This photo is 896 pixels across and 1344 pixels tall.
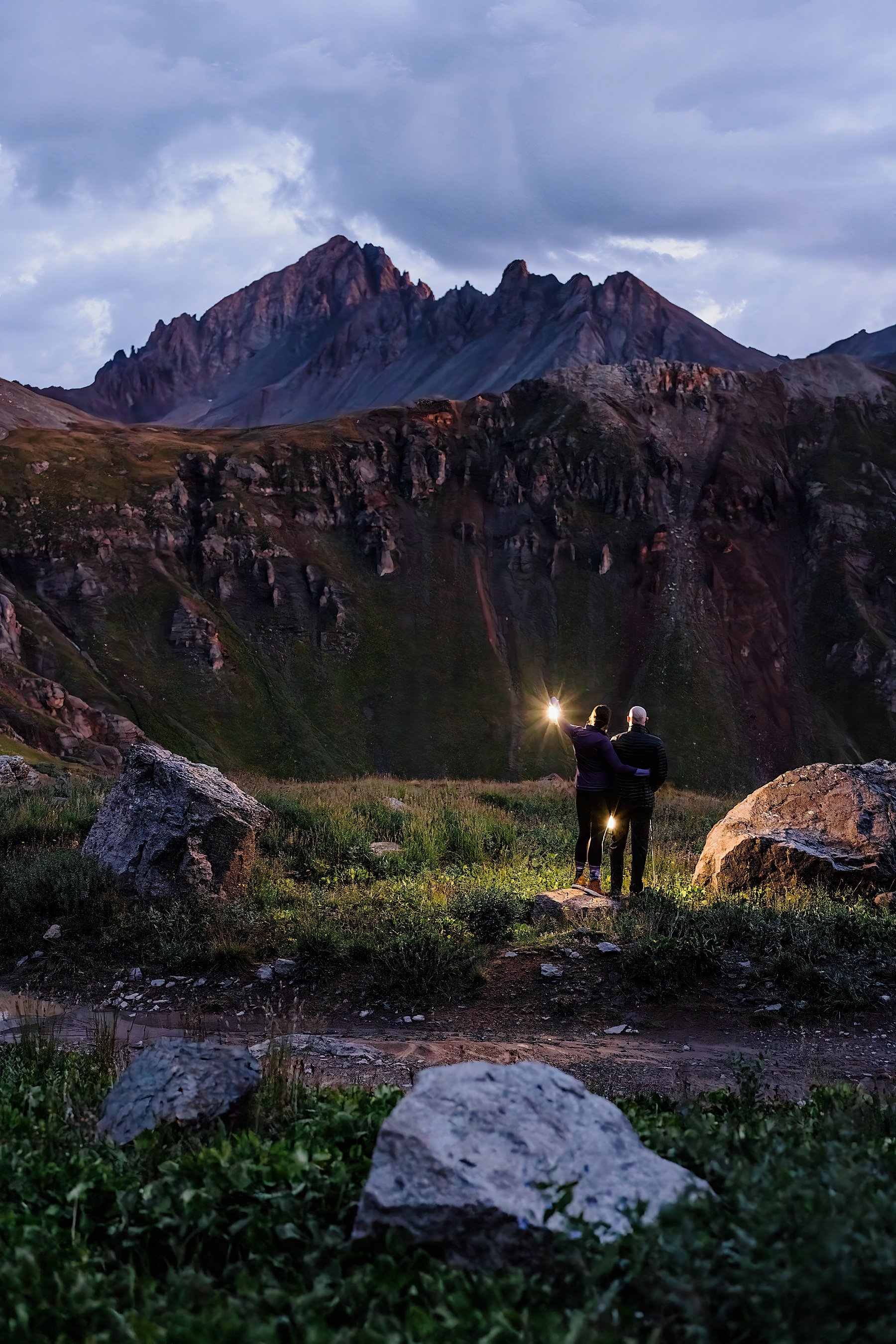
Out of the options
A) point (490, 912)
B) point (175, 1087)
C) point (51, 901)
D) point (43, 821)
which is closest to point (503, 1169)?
point (175, 1087)

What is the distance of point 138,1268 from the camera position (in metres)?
3.34

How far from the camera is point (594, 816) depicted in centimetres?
1224

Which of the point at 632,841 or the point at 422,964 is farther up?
the point at 632,841

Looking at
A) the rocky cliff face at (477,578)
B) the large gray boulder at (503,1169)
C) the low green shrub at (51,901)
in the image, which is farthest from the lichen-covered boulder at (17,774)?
the rocky cliff face at (477,578)

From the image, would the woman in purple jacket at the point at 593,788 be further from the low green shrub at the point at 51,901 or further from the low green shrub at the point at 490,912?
the low green shrub at the point at 51,901

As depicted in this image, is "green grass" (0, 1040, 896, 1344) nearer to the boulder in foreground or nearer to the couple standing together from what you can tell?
the boulder in foreground

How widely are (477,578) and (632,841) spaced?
116 meters

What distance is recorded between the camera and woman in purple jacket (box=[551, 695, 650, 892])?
39.4 ft

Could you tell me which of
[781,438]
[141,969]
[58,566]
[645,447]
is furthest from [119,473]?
[141,969]

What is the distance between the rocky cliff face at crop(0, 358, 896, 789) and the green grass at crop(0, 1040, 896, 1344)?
264 feet

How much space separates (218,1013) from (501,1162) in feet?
19.9

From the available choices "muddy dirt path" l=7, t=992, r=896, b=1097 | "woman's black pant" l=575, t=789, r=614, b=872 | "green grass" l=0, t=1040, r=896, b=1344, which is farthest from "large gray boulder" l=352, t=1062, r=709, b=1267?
"woman's black pant" l=575, t=789, r=614, b=872

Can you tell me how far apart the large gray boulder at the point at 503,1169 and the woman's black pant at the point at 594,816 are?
832 centimetres

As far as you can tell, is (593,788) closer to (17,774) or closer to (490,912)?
(490,912)
